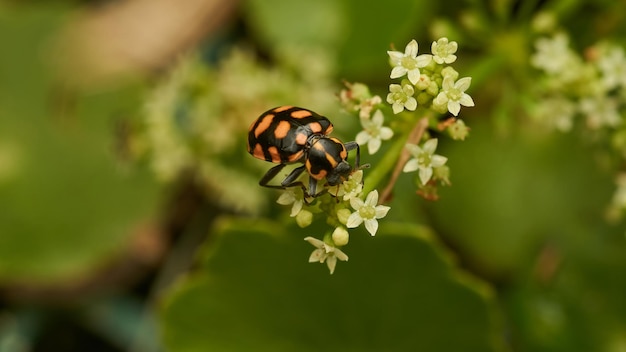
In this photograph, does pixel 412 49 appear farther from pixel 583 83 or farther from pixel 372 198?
pixel 583 83

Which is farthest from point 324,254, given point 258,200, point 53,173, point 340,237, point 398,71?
point 53,173

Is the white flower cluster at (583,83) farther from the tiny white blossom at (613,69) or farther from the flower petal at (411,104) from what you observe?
the flower petal at (411,104)

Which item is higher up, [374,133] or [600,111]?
[600,111]

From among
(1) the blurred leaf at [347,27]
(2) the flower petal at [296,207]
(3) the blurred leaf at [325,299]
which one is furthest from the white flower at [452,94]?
(1) the blurred leaf at [347,27]

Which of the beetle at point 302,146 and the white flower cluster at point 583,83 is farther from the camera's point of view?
the white flower cluster at point 583,83

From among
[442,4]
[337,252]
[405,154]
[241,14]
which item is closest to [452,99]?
[405,154]

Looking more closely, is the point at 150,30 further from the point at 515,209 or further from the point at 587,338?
the point at 587,338

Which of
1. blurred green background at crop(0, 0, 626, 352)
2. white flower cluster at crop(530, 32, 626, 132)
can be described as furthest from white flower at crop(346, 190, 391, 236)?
white flower cluster at crop(530, 32, 626, 132)
